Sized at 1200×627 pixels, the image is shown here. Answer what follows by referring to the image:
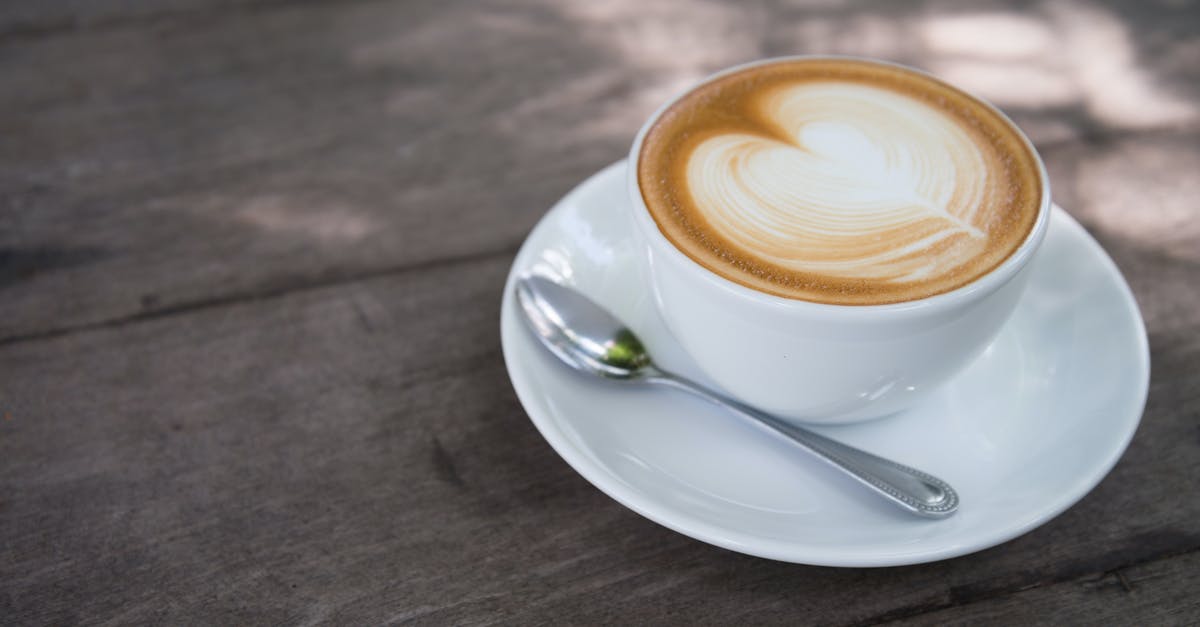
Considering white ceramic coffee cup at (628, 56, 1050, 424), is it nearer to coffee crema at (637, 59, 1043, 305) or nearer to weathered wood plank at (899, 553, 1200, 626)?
coffee crema at (637, 59, 1043, 305)

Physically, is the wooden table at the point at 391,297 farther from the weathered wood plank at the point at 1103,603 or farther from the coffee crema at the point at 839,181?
the coffee crema at the point at 839,181

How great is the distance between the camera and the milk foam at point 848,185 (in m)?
0.67

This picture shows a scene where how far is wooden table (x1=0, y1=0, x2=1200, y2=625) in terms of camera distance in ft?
2.15

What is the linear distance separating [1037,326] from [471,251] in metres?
0.52

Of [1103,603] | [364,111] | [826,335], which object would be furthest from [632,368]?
[364,111]

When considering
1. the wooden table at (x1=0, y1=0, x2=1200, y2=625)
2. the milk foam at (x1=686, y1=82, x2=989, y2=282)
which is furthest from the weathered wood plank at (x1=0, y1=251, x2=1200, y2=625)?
the milk foam at (x1=686, y1=82, x2=989, y2=282)

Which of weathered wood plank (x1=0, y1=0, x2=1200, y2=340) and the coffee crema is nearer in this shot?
the coffee crema

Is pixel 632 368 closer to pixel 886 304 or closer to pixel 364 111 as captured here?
pixel 886 304

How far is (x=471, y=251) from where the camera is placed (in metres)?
0.96

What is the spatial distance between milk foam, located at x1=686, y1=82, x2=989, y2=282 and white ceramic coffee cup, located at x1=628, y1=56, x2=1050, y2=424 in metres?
0.03

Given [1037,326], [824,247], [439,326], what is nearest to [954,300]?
[824,247]

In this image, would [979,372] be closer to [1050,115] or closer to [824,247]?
[824,247]

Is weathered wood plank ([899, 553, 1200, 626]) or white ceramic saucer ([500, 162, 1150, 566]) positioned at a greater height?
white ceramic saucer ([500, 162, 1150, 566])

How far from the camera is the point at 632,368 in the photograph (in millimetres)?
767
